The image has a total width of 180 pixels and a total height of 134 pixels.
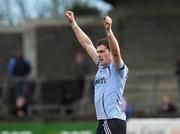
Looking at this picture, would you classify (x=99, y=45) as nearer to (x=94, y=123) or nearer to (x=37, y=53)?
(x=94, y=123)

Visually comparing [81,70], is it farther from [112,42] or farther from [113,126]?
[112,42]

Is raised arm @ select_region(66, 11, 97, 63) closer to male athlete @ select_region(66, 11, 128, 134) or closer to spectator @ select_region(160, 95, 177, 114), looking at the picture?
male athlete @ select_region(66, 11, 128, 134)

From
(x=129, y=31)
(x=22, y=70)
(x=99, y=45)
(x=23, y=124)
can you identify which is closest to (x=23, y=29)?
(x=129, y=31)

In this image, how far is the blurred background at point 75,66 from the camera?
68.6 feet

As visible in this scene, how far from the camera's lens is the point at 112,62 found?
973 cm

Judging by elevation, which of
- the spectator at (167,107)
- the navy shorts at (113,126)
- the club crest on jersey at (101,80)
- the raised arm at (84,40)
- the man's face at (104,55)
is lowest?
the navy shorts at (113,126)

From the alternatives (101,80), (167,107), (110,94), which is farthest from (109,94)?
(167,107)

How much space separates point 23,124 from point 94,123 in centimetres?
193

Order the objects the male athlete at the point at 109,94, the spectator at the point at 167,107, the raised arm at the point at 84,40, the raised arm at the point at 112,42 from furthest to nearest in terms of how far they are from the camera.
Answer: the spectator at the point at 167,107, the raised arm at the point at 84,40, the male athlete at the point at 109,94, the raised arm at the point at 112,42

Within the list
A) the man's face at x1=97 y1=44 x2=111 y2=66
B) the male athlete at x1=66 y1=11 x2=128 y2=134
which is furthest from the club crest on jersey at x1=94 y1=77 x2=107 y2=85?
the man's face at x1=97 y1=44 x2=111 y2=66

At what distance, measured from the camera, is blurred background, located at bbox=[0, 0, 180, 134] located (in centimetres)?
2091

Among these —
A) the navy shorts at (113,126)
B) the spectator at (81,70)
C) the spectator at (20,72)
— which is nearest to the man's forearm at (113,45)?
the navy shorts at (113,126)

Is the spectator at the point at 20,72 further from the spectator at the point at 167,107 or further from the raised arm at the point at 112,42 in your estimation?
the raised arm at the point at 112,42

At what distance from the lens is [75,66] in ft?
76.4
